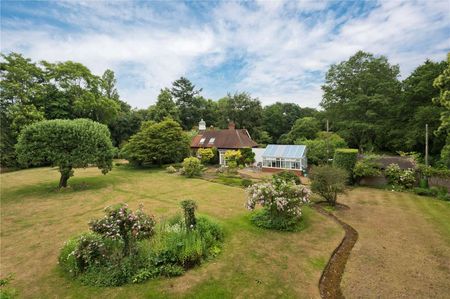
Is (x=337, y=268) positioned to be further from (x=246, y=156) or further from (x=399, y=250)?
(x=246, y=156)

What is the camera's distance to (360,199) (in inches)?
659

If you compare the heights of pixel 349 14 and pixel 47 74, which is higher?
pixel 47 74

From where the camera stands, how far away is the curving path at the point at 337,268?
6.99m

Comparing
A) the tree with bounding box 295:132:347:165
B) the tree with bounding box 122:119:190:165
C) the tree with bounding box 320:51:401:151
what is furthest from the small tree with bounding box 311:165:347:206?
the tree with bounding box 122:119:190:165

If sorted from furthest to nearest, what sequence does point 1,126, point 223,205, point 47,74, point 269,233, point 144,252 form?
point 47,74, point 1,126, point 223,205, point 269,233, point 144,252

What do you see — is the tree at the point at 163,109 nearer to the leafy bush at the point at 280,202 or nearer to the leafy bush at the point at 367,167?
the leafy bush at the point at 367,167

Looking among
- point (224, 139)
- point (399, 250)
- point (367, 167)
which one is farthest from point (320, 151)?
point (399, 250)

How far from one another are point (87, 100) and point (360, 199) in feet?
122

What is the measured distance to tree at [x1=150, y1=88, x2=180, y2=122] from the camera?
4319cm

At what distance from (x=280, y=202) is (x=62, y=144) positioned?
17332mm

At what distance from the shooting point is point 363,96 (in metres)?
29.8

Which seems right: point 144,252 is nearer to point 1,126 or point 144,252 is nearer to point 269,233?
point 269,233

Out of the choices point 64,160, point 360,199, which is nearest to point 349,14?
point 360,199

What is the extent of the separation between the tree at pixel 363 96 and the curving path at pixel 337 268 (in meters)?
23.6
